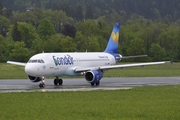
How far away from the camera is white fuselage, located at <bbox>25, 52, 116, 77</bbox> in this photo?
46656mm

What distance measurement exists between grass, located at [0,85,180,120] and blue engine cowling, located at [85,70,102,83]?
1058 cm

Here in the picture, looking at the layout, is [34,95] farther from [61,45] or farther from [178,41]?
[178,41]

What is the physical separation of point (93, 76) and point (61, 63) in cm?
311

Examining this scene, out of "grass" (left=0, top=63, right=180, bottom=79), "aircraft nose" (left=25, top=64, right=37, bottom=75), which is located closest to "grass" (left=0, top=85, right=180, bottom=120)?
"aircraft nose" (left=25, top=64, right=37, bottom=75)

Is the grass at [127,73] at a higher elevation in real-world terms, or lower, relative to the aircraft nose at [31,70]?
lower

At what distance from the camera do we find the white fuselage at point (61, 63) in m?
46.7

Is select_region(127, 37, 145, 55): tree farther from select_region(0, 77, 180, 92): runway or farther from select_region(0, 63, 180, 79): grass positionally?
select_region(0, 77, 180, 92): runway

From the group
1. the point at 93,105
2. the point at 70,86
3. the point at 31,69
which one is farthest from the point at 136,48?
the point at 93,105

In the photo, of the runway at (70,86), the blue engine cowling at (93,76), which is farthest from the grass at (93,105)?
the blue engine cowling at (93,76)

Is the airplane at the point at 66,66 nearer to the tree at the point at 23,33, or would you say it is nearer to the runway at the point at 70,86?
the runway at the point at 70,86

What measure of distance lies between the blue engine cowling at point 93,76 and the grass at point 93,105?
10.6 m

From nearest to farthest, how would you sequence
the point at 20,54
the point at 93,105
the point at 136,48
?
1. the point at 93,105
2. the point at 20,54
3. the point at 136,48

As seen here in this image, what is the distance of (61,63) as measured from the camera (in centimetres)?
4916

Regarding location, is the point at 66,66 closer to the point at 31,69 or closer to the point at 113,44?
the point at 31,69
